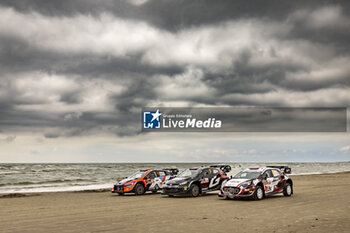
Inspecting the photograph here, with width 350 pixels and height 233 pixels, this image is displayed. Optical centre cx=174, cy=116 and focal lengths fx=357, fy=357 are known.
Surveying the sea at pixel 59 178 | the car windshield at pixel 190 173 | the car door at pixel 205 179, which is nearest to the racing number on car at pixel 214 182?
the car door at pixel 205 179

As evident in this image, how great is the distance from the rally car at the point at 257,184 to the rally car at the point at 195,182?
2.15 m

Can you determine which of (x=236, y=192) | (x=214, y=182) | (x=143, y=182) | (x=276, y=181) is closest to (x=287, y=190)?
(x=276, y=181)

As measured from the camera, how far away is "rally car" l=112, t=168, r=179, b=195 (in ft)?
72.0

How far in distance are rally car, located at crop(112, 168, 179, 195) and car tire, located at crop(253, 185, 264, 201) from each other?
717cm

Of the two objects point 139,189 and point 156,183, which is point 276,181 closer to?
point 156,183

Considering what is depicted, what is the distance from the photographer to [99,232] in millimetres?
9922

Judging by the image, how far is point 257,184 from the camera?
57.8 feet

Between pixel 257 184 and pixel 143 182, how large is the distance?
7.77 m

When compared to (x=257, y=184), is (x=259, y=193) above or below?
below

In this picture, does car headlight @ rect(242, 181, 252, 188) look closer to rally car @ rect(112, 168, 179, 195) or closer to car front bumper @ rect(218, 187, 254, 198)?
car front bumper @ rect(218, 187, 254, 198)

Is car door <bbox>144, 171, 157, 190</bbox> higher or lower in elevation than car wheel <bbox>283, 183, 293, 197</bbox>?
higher

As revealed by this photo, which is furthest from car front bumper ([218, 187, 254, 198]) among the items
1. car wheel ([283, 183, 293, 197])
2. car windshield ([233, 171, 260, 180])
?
car wheel ([283, 183, 293, 197])

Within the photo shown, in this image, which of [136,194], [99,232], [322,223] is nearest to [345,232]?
[322,223]

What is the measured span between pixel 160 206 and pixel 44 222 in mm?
5486
